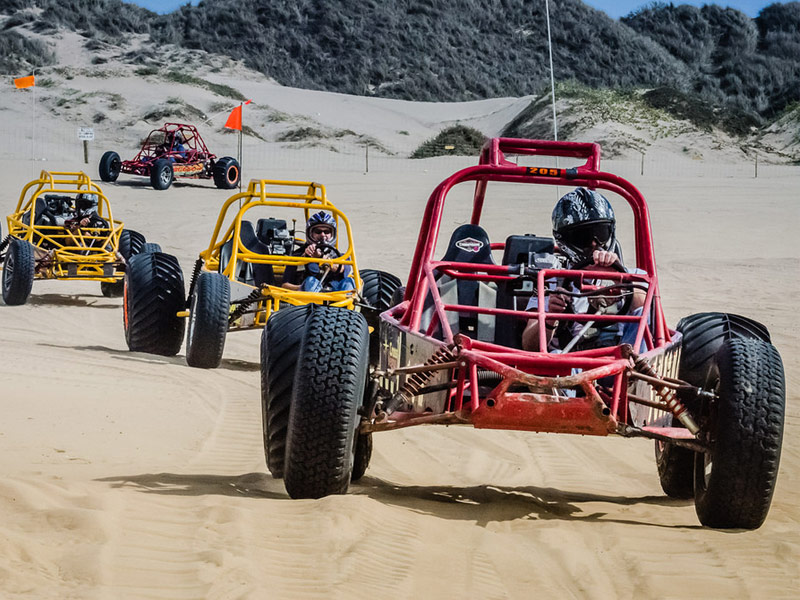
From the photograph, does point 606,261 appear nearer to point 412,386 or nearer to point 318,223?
point 412,386

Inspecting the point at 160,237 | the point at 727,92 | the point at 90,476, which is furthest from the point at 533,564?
the point at 727,92

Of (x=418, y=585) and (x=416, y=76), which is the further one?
(x=416, y=76)

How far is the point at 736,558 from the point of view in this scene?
405 cm

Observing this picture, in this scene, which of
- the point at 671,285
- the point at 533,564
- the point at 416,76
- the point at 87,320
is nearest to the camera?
the point at 533,564

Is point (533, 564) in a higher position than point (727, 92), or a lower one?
lower

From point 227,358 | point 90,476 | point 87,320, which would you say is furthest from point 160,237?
point 90,476

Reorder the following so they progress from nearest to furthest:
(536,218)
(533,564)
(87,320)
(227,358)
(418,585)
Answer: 1. (418,585)
2. (533,564)
3. (227,358)
4. (87,320)
5. (536,218)

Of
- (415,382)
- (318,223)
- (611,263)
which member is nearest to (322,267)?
(318,223)

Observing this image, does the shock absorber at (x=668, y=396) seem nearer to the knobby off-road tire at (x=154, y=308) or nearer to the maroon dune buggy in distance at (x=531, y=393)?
the maroon dune buggy in distance at (x=531, y=393)

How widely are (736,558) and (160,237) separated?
60.3 ft

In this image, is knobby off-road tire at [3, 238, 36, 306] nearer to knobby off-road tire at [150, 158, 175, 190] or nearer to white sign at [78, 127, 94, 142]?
white sign at [78, 127, 94, 142]

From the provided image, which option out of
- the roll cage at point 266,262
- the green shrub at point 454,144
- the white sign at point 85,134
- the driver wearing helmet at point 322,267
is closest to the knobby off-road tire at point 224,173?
the white sign at point 85,134

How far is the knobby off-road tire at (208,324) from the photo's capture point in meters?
9.15

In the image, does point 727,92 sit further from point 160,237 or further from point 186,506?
point 186,506
